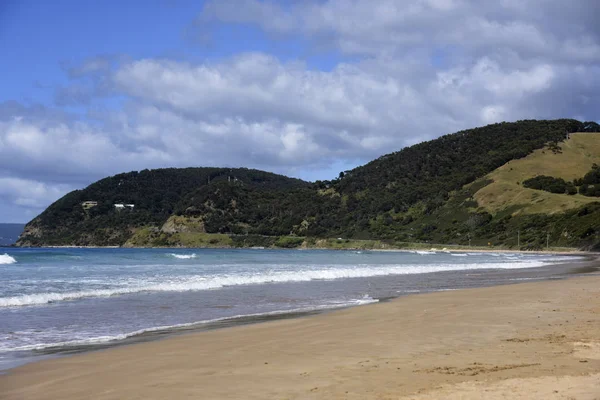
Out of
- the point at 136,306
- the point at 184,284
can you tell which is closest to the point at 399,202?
the point at 184,284

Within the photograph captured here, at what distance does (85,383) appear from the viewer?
8.37 meters

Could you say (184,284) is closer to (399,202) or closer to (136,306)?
(136,306)

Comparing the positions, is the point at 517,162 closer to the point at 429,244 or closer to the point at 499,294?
the point at 429,244

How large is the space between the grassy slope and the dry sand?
119m

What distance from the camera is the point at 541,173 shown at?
151 metres

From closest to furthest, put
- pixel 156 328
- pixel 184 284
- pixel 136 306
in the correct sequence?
pixel 156 328 → pixel 136 306 → pixel 184 284

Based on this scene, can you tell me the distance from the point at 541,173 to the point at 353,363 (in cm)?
15497

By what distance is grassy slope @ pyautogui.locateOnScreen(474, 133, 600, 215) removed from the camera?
127250mm

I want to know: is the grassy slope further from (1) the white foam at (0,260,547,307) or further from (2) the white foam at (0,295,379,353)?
(2) the white foam at (0,295,379,353)

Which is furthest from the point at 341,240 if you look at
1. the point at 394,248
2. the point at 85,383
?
the point at 85,383

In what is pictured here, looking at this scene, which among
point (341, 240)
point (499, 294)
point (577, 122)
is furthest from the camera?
point (577, 122)

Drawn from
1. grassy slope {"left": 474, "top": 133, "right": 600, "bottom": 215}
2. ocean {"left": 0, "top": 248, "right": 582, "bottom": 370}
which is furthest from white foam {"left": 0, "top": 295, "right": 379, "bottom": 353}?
grassy slope {"left": 474, "top": 133, "right": 600, "bottom": 215}

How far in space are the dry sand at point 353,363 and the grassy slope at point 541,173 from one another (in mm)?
118726

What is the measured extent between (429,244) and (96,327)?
11901 cm
